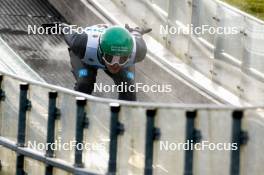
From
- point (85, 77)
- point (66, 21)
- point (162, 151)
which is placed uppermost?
point (66, 21)

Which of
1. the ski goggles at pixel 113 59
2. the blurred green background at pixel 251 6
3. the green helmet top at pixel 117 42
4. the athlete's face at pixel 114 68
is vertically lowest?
the athlete's face at pixel 114 68

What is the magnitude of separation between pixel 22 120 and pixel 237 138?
103 inches

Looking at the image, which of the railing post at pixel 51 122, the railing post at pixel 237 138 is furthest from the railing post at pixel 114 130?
the railing post at pixel 237 138

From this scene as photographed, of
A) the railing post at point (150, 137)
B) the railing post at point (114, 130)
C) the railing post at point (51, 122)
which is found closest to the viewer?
A: the railing post at point (150, 137)

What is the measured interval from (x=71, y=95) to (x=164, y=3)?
20.9ft

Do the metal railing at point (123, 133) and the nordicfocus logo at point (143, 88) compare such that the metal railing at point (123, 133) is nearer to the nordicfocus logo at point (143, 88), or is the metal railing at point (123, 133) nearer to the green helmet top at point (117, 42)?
the green helmet top at point (117, 42)

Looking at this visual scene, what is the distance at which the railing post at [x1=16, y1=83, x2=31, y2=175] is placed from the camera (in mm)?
11578

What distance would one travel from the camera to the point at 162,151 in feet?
34.0

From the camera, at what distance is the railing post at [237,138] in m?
9.92

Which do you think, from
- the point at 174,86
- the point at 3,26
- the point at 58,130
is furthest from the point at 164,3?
the point at 58,130

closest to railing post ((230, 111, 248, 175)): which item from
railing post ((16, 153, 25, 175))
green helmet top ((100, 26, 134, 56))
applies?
railing post ((16, 153, 25, 175))

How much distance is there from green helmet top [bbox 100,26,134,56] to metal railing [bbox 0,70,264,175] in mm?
2329

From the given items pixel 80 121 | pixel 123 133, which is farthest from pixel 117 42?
pixel 123 133

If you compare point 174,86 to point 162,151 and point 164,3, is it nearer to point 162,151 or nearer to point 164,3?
point 164,3
